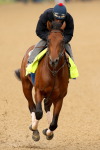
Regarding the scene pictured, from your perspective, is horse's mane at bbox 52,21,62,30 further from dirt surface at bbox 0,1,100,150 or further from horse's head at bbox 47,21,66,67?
dirt surface at bbox 0,1,100,150

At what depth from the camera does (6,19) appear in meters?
31.1

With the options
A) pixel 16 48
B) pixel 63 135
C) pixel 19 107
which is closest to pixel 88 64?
pixel 16 48

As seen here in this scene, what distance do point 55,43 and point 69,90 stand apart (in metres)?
8.14

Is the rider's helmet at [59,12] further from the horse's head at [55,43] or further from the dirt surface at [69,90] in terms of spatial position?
the dirt surface at [69,90]

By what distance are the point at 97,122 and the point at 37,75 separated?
3673 mm

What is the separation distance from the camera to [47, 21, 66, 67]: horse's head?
954 centimetres

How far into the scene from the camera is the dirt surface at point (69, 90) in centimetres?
1216

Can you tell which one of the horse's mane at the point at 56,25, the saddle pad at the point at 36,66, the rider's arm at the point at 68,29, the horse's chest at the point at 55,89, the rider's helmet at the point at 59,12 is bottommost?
the horse's chest at the point at 55,89

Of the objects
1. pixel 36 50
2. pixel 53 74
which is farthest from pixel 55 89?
pixel 36 50

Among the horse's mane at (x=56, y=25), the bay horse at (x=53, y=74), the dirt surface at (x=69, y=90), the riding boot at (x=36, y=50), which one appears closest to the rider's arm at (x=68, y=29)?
the bay horse at (x=53, y=74)

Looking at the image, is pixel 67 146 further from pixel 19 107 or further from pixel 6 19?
pixel 6 19

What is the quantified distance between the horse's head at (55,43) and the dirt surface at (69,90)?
2.36 meters

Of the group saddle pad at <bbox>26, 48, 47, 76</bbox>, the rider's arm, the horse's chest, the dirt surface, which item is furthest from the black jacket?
the dirt surface

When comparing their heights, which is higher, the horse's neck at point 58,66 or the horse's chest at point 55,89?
the horse's neck at point 58,66
